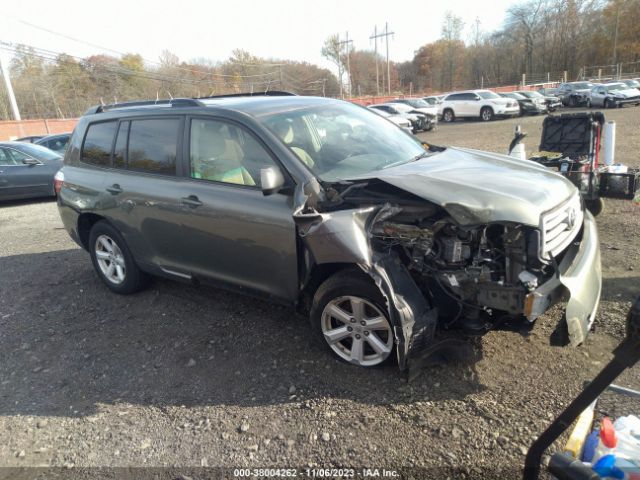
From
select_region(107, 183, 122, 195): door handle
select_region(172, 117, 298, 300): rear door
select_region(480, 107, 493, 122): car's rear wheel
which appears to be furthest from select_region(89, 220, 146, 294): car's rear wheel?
select_region(480, 107, 493, 122): car's rear wheel

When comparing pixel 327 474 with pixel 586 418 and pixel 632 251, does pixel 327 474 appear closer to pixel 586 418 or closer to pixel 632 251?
pixel 586 418

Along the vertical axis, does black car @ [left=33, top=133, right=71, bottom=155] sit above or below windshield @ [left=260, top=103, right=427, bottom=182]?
below

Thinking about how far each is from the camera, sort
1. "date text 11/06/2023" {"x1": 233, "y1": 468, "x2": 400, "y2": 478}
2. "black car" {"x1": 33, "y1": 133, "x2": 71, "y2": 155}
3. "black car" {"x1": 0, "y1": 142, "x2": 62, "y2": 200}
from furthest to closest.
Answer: "black car" {"x1": 33, "y1": 133, "x2": 71, "y2": 155} < "black car" {"x1": 0, "y1": 142, "x2": 62, "y2": 200} < "date text 11/06/2023" {"x1": 233, "y1": 468, "x2": 400, "y2": 478}

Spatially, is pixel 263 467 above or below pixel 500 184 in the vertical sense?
below

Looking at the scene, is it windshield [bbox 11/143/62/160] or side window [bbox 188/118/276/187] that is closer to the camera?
side window [bbox 188/118/276/187]

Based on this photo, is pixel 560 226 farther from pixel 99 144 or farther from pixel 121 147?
pixel 99 144

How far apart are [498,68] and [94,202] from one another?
238 feet

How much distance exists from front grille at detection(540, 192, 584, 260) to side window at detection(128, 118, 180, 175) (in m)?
2.94

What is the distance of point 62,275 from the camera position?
18.6 feet

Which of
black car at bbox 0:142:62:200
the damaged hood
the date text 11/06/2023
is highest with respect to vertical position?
the damaged hood

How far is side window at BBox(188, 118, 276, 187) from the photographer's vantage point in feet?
11.5

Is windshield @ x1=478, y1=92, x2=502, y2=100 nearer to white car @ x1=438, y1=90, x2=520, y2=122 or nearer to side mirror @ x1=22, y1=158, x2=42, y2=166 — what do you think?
white car @ x1=438, y1=90, x2=520, y2=122

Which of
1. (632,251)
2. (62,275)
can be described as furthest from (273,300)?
(632,251)

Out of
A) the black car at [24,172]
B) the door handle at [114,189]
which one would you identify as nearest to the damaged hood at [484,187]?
the door handle at [114,189]
